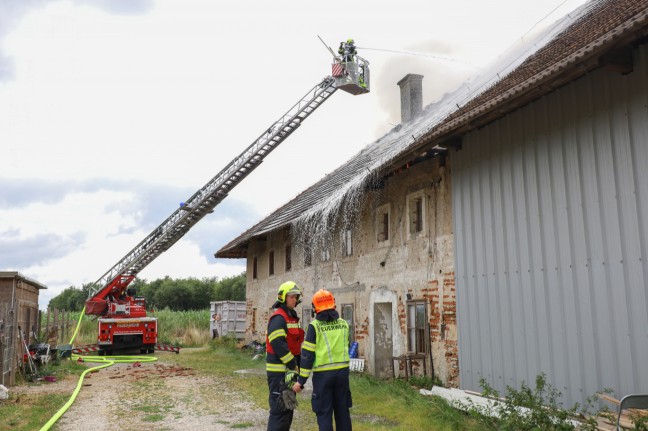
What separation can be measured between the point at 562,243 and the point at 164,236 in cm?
1712

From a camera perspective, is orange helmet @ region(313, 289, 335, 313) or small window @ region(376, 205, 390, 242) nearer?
orange helmet @ region(313, 289, 335, 313)

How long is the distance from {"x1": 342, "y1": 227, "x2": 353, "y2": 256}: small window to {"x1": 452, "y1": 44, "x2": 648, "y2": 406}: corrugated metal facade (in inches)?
208

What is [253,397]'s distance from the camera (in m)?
10.5

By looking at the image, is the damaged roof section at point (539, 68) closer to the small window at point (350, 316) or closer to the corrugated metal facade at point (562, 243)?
the corrugated metal facade at point (562, 243)

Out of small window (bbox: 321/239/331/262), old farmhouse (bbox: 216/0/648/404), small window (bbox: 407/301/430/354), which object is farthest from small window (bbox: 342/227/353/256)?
small window (bbox: 407/301/430/354)

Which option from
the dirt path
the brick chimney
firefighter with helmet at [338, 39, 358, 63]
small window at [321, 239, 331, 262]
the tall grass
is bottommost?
the dirt path

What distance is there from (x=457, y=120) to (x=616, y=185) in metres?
2.58

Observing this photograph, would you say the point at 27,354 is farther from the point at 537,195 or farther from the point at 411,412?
the point at 537,195

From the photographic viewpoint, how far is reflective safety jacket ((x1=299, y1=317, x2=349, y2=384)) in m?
5.84

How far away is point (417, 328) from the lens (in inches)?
436

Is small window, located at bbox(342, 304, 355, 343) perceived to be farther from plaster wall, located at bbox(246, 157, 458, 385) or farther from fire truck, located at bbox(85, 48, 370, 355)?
fire truck, located at bbox(85, 48, 370, 355)

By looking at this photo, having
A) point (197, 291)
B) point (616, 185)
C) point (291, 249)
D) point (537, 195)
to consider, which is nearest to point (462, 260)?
point (537, 195)

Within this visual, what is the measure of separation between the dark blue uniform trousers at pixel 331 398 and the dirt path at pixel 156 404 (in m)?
2.15

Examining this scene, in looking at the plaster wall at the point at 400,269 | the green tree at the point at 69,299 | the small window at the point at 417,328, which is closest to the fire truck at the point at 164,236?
the plaster wall at the point at 400,269
